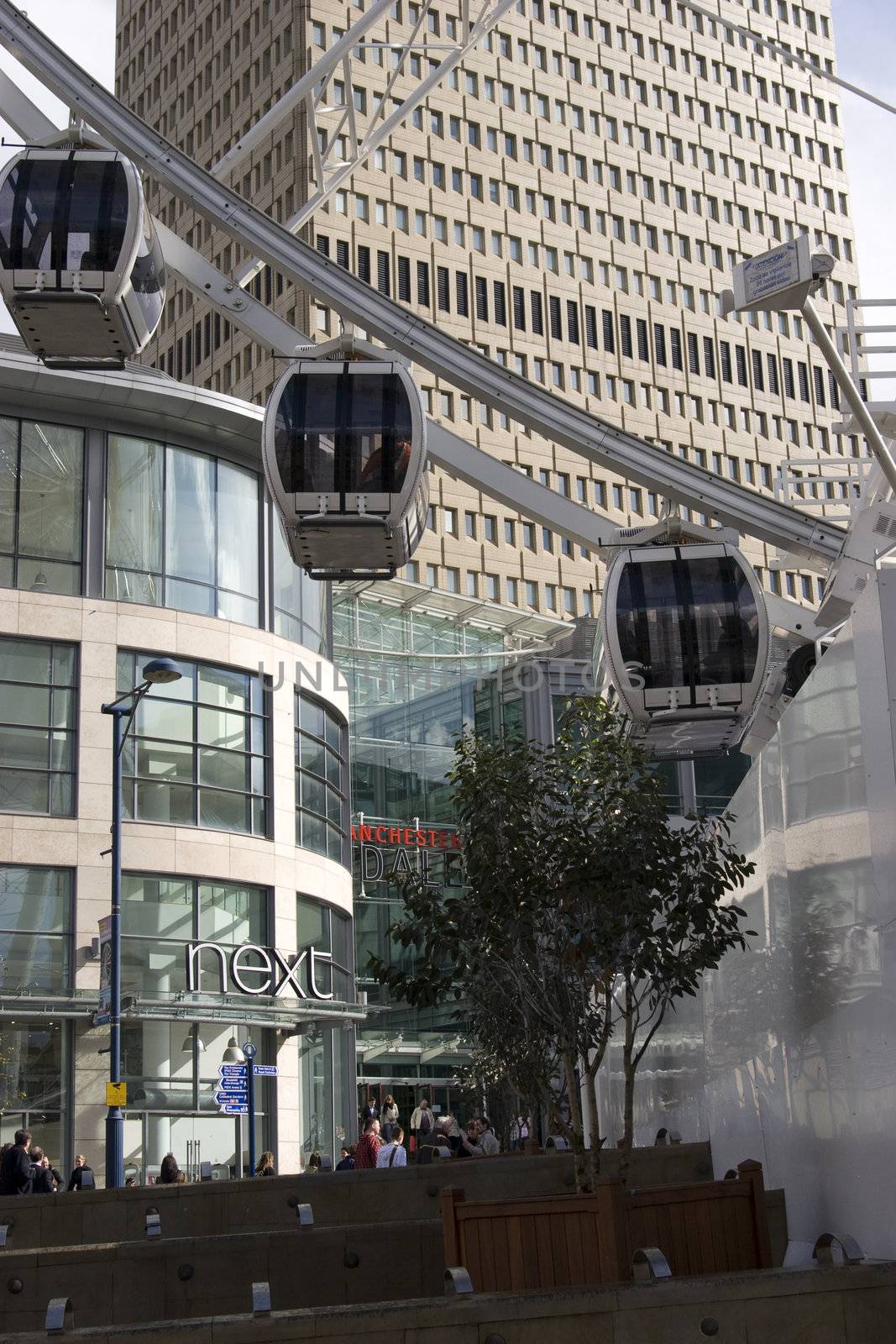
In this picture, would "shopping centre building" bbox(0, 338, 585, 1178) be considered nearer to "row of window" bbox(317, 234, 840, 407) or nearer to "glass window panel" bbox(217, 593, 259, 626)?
"glass window panel" bbox(217, 593, 259, 626)

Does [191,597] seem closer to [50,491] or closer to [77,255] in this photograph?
[50,491]

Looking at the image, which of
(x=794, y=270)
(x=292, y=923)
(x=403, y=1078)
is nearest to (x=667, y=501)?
(x=794, y=270)

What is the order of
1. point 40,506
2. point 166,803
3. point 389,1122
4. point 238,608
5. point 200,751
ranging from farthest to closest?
1. point 238,608
2. point 200,751
3. point 166,803
4. point 40,506
5. point 389,1122

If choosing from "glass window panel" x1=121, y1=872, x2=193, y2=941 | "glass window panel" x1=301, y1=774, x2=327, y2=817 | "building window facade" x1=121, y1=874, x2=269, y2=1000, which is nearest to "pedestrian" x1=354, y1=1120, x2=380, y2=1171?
"building window facade" x1=121, y1=874, x2=269, y2=1000

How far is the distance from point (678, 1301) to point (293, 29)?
305 ft

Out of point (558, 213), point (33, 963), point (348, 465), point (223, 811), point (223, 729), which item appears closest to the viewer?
point (348, 465)

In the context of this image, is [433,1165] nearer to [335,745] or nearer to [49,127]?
[49,127]

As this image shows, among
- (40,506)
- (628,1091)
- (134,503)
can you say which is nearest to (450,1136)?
(628,1091)

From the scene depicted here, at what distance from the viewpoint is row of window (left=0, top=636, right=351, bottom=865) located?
29.3 meters

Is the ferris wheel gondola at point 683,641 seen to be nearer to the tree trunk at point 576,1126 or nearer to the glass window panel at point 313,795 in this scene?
the tree trunk at point 576,1126

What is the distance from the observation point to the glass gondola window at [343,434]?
41.7 ft

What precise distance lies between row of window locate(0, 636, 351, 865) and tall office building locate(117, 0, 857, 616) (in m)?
53.7

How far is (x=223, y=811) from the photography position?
31172 millimetres

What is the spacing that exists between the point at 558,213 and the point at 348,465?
9049 centimetres
